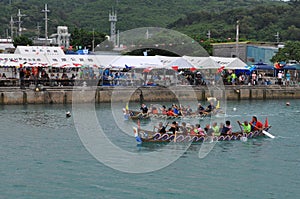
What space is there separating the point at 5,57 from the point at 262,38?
307 feet

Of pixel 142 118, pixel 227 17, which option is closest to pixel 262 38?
pixel 227 17

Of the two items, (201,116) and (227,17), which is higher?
(227,17)

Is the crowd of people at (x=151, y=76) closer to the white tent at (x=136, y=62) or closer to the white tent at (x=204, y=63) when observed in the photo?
the white tent at (x=136, y=62)

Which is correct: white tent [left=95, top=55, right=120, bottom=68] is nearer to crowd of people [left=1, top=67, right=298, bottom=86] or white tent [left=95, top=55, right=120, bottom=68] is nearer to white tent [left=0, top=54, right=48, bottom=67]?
crowd of people [left=1, top=67, right=298, bottom=86]

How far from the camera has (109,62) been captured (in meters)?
51.6

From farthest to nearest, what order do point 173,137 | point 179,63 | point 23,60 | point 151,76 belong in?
point 151,76 < point 179,63 < point 23,60 < point 173,137

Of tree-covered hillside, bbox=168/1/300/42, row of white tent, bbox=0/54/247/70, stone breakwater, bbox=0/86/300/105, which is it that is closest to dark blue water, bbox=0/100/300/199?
stone breakwater, bbox=0/86/300/105

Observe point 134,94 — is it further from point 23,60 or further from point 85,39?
point 85,39

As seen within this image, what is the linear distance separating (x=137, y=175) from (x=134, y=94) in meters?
29.4

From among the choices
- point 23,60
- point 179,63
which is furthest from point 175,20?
point 23,60

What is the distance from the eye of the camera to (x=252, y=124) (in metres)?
32.7

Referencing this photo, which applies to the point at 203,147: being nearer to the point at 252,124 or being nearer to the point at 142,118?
the point at 252,124

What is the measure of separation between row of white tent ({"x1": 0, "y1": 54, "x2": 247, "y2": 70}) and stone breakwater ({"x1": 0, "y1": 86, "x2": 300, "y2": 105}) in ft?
8.85

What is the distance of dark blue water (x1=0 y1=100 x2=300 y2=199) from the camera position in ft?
Result: 68.5
